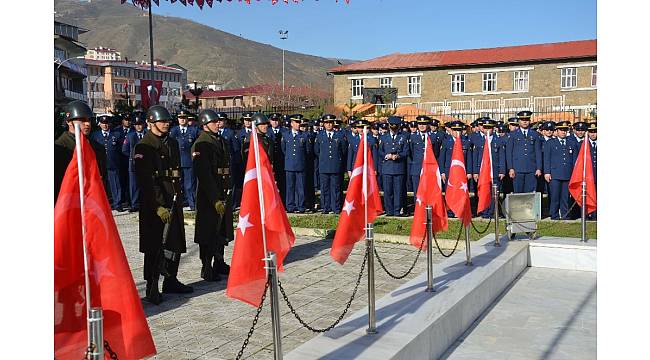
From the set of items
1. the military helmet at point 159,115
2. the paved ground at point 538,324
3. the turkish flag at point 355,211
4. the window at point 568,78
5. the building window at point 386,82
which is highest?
the building window at point 386,82

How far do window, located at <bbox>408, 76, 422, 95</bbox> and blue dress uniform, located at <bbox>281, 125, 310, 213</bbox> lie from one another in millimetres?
35974

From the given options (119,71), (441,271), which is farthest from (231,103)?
(441,271)

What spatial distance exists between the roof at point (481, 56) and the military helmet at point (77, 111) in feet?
133

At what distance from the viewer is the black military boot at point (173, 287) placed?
7.36 meters

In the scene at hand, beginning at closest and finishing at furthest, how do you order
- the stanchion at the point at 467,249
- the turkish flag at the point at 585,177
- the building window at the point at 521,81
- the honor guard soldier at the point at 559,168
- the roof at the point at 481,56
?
the stanchion at the point at 467,249, the turkish flag at the point at 585,177, the honor guard soldier at the point at 559,168, the roof at the point at 481,56, the building window at the point at 521,81

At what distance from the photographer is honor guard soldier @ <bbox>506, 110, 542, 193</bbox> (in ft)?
42.2

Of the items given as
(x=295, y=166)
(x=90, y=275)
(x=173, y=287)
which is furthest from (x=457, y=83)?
(x=90, y=275)

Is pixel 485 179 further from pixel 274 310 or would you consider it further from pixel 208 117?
pixel 274 310

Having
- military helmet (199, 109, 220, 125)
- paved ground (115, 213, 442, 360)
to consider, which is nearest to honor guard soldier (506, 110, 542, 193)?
paved ground (115, 213, 442, 360)

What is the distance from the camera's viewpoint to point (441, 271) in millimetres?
7543

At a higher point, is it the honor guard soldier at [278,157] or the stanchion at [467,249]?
the honor guard soldier at [278,157]

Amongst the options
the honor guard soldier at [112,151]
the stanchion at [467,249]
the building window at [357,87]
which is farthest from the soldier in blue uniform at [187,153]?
the building window at [357,87]

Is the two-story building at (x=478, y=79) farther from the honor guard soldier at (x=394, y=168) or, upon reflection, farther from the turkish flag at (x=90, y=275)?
the turkish flag at (x=90, y=275)
